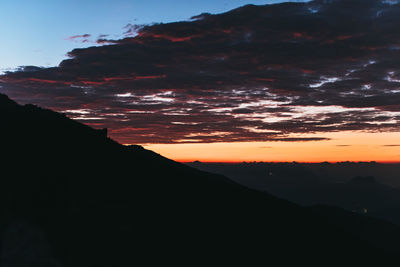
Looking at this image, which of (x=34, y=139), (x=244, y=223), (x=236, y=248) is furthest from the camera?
(x=244, y=223)

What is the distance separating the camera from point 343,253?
72.6m

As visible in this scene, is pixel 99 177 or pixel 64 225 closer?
pixel 64 225

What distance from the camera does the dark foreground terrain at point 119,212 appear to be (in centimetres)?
3266

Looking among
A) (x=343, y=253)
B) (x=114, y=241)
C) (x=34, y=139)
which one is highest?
(x=34, y=139)

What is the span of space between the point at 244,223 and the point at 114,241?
2943 cm

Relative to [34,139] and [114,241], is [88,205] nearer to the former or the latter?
[114,241]

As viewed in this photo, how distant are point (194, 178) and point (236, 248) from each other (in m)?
28.9

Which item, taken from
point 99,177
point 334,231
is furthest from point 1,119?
point 334,231

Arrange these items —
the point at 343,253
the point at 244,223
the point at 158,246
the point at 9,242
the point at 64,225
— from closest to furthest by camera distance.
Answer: the point at 9,242 → the point at 64,225 → the point at 158,246 → the point at 244,223 → the point at 343,253

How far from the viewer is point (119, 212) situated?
41.8 metres

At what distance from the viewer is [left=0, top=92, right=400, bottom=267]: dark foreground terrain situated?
32656 mm

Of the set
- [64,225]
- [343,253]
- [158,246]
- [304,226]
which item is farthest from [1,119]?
[343,253]

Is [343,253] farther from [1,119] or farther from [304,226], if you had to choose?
[1,119]

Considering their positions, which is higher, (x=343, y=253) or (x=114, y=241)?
(x=114, y=241)
